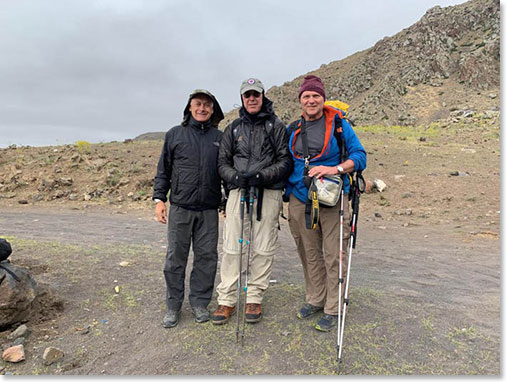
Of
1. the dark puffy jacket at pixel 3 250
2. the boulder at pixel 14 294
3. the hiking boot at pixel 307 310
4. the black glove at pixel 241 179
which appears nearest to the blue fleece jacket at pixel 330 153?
the black glove at pixel 241 179

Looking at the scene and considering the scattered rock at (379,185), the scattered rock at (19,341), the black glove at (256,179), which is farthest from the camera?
the scattered rock at (379,185)

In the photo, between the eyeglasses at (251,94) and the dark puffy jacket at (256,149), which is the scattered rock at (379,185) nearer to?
the dark puffy jacket at (256,149)

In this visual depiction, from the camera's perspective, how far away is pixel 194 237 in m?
4.17

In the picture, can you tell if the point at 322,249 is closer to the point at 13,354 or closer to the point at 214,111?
the point at 214,111

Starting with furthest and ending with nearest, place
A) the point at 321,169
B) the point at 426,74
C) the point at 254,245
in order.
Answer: the point at 426,74 < the point at 254,245 < the point at 321,169

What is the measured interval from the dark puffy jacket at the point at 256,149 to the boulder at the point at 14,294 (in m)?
2.40

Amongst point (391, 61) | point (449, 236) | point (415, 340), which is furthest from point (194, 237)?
point (391, 61)

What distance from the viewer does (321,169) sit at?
357 cm

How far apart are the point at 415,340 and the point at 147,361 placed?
250 cm

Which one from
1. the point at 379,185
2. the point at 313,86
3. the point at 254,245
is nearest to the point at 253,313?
the point at 254,245

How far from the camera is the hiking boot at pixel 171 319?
380cm

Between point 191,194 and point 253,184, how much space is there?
0.73 meters

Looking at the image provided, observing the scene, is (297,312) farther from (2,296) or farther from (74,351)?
(2,296)

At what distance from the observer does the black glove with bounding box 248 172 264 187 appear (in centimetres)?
364
